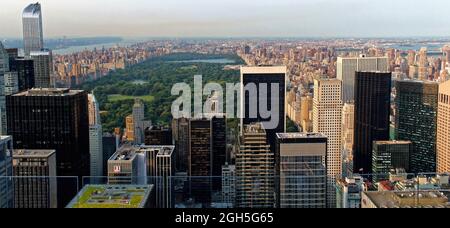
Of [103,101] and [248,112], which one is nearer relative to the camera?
[103,101]

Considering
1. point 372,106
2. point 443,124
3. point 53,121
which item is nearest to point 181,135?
point 53,121

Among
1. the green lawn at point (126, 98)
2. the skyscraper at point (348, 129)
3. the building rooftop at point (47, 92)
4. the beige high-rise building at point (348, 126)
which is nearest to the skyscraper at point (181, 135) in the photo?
the green lawn at point (126, 98)

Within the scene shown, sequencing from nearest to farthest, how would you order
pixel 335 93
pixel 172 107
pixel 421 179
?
pixel 421 179 < pixel 172 107 < pixel 335 93

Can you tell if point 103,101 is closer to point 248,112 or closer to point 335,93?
point 248,112

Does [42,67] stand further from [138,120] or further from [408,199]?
[408,199]

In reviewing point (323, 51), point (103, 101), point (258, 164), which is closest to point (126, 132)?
point (103, 101)

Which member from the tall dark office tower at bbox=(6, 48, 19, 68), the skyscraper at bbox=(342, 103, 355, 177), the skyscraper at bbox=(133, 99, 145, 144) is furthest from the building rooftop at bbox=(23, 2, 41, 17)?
the skyscraper at bbox=(342, 103, 355, 177)

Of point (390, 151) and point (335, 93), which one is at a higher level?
point (335, 93)
